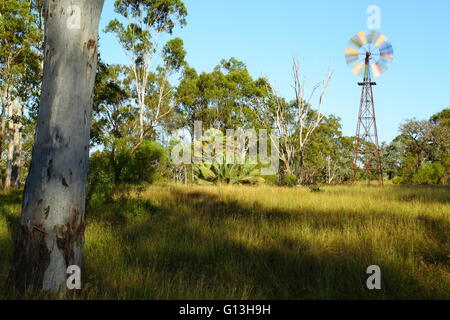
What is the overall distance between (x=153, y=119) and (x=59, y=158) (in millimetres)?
27340

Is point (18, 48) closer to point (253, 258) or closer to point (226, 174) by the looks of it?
point (226, 174)

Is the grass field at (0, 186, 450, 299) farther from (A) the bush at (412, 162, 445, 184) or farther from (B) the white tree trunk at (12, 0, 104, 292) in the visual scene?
(A) the bush at (412, 162, 445, 184)

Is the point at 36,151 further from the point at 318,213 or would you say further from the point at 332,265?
the point at 318,213

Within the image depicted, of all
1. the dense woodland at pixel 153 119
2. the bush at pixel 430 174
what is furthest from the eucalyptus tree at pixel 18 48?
the bush at pixel 430 174

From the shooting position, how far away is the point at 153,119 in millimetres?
29125

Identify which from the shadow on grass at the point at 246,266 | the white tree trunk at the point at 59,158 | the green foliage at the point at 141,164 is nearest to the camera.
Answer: the white tree trunk at the point at 59,158

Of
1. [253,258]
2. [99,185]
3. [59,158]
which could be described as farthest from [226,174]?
[59,158]

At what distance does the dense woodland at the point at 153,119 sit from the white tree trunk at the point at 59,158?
20 millimetres

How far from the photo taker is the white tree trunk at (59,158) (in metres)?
2.46

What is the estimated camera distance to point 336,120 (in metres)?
47.0

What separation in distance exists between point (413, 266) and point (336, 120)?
153 feet

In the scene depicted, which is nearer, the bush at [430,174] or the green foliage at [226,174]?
the green foliage at [226,174]

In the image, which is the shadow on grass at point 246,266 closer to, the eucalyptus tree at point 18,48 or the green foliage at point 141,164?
the green foliage at point 141,164
